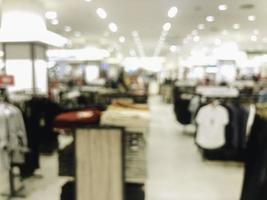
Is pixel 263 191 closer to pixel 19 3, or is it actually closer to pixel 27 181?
pixel 27 181

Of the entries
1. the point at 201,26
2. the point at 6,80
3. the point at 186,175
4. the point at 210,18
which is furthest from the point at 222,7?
the point at 6,80

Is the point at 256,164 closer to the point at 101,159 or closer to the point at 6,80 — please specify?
the point at 101,159

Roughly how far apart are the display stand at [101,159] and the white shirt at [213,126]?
346 cm

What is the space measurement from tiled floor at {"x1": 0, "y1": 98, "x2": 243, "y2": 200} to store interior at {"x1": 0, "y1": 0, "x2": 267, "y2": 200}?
0.02m

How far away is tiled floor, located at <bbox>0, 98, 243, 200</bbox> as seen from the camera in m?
4.78

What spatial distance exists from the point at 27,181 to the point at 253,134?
372 cm

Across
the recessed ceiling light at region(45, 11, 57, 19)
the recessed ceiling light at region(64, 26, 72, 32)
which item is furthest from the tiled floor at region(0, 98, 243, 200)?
the recessed ceiling light at region(64, 26, 72, 32)

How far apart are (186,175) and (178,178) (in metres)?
0.22

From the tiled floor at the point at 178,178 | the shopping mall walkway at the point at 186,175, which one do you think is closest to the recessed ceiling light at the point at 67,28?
the shopping mall walkway at the point at 186,175

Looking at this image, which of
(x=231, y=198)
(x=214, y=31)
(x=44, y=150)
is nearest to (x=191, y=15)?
(x=214, y=31)

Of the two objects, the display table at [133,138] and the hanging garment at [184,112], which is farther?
the hanging garment at [184,112]

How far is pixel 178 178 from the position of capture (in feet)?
18.0

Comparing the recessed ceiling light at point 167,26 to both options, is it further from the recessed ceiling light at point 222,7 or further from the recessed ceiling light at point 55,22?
the recessed ceiling light at point 55,22

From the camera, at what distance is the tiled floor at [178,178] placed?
4.78 meters
